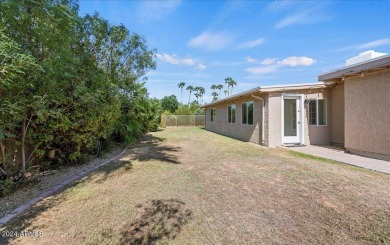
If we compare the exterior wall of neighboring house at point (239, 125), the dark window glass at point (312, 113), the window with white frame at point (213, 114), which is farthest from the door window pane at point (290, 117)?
the window with white frame at point (213, 114)

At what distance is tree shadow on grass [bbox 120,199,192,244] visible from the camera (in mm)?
2635

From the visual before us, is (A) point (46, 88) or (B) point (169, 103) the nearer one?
(A) point (46, 88)

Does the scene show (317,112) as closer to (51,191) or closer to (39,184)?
(51,191)

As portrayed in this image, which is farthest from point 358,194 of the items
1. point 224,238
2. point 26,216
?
point 26,216

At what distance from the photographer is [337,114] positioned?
936 centimetres

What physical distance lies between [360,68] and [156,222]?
7.71 m

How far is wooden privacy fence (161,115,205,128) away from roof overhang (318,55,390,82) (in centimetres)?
2036

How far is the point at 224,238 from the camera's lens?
2.56 metres

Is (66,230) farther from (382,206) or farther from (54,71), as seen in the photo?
(382,206)

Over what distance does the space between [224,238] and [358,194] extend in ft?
9.55

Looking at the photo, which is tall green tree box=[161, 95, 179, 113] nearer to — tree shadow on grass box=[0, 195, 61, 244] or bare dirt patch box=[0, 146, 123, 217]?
bare dirt patch box=[0, 146, 123, 217]
